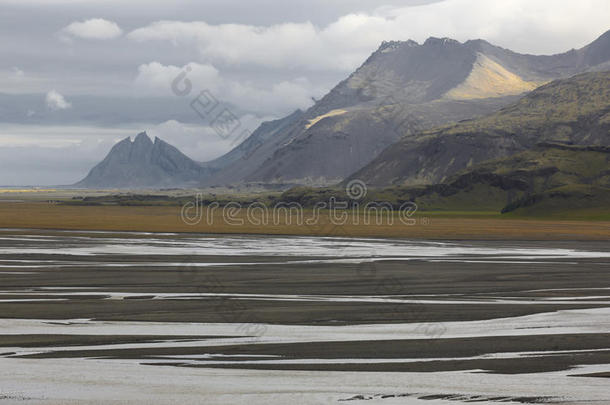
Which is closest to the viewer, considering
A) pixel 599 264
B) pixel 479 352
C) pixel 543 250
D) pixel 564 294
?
pixel 479 352

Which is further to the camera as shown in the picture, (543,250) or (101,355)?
(543,250)

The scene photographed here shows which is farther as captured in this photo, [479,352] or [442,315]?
[442,315]

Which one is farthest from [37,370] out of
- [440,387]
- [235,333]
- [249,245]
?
[249,245]

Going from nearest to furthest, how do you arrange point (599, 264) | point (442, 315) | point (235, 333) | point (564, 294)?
point (235, 333), point (442, 315), point (564, 294), point (599, 264)

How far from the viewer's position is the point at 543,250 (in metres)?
65.0

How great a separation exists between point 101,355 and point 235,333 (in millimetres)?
4896

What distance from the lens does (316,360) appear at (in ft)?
68.7

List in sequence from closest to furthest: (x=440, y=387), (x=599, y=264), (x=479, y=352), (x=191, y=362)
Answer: (x=440, y=387) < (x=191, y=362) < (x=479, y=352) < (x=599, y=264)

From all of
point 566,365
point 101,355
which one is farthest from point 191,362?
point 566,365

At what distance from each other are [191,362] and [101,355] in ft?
9.15

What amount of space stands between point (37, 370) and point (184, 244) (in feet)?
157

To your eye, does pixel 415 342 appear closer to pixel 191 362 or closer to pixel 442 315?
pixel 442 315

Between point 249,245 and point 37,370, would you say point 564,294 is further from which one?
point 249,245

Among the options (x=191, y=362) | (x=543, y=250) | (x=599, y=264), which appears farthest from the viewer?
(x=543, y=250)
